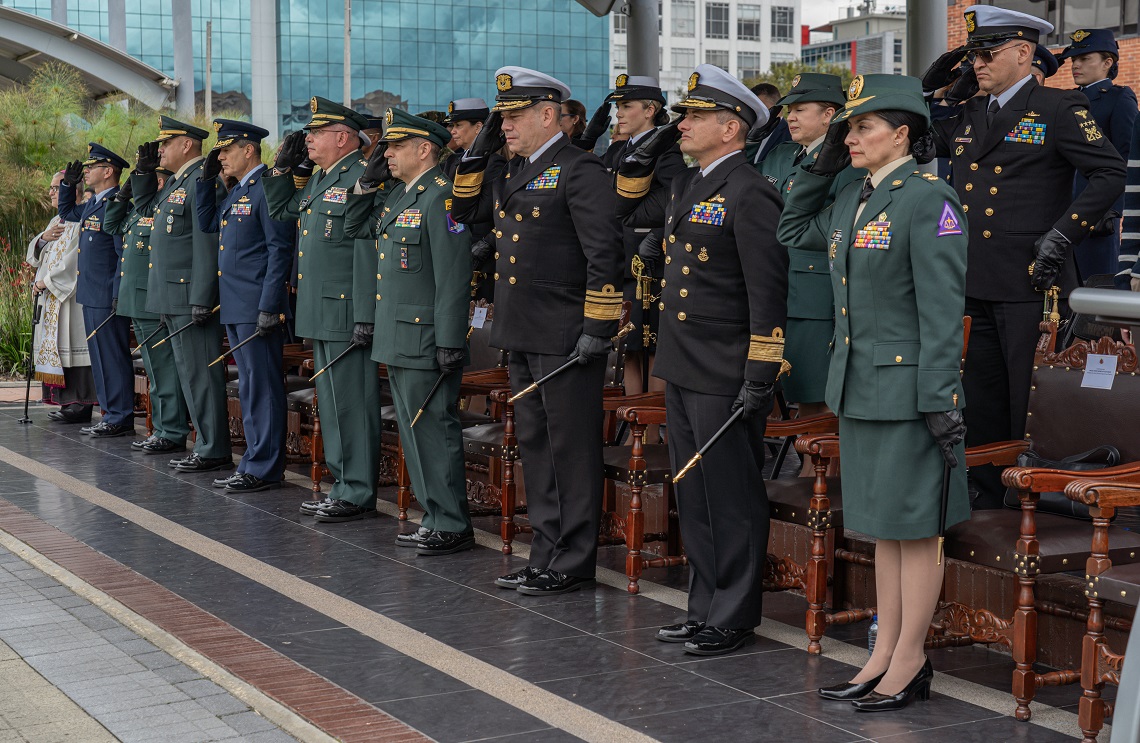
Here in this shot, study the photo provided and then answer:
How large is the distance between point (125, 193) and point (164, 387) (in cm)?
147

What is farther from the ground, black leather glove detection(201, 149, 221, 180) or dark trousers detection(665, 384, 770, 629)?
black leather glove detection(201, 149, 221, 180)

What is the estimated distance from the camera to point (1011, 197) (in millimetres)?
5312

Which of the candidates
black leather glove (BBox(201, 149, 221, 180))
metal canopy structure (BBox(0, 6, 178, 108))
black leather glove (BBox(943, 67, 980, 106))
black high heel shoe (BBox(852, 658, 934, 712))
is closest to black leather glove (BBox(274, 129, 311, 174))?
black leather glove (BBox(201, 149, 221, 180))

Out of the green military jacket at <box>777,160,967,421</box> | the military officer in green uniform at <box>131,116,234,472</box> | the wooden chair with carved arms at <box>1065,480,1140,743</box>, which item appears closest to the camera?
the wooden chair with carved arms at <box>1065,480,1140,743</box>

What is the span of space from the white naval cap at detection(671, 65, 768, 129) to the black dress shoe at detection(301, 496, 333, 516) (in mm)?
3229

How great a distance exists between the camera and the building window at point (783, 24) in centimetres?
8019

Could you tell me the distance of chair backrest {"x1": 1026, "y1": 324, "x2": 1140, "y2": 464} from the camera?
4559mm

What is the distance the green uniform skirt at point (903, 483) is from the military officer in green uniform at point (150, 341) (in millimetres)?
6117

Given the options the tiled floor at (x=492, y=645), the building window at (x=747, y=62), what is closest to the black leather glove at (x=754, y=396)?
the tiled floor at (x=492, y=645)

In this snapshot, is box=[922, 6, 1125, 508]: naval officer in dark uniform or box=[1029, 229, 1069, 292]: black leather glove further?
box=[922, 6, 1125, 508]: naval officer in dark uniform

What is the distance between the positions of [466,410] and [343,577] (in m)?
2.25

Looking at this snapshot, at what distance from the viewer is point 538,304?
225 inches

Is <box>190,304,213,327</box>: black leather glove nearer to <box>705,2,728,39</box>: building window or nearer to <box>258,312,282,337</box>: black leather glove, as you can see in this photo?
<box>258,312,282,337</box>: black leather glove

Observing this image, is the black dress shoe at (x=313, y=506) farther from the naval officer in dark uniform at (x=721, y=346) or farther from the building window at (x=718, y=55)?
the building window at (x=718, y=55)
